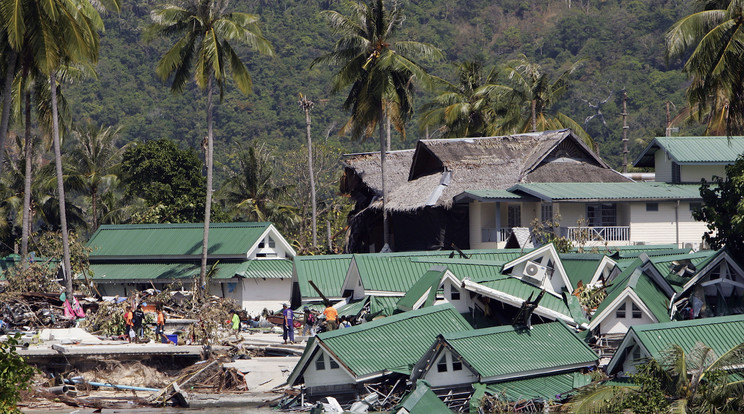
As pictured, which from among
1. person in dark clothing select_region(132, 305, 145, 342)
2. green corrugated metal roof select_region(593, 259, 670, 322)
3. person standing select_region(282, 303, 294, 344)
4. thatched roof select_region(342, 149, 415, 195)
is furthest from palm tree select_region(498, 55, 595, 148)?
person in dark clothing select_region(132, 305, 145, 342)

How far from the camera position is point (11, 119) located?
145 feet

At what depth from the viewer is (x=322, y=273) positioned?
36344 millimetres

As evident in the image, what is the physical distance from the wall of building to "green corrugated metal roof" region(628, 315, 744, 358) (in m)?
17.8

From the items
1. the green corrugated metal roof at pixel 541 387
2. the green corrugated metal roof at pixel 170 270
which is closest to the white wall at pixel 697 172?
the green corrugated metal roof at pixel 170 270

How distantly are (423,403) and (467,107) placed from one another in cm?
3352

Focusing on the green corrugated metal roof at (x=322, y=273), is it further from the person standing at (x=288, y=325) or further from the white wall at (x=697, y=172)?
the white wall at (x=697, y=172)

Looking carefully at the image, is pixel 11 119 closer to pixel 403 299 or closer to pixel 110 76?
pixel 403 299

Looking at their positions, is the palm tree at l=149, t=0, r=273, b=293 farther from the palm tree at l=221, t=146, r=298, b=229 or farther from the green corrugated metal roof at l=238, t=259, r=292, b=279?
the palm tree at l=221, t=146, r=298, b=229

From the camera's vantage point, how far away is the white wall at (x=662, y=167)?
148 ft

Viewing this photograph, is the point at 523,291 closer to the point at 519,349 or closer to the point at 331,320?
the point at 519,349

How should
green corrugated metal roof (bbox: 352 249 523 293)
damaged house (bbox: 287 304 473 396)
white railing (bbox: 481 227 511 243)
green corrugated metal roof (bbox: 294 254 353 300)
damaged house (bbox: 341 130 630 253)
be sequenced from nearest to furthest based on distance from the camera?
damaged house (bbox: 287 304 473 396) < green corrugated metal roof (bbox: 352 249 523 293) < green corrugated metal roof (bbox: 294 254 353 300) < white railing (bbox: 481 227 511 243) < damaged house (bbox: 341 130 630 253)

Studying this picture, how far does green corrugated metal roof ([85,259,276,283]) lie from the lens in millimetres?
42969

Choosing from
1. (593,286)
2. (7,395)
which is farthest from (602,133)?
(7,395)

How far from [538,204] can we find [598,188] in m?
2.79
